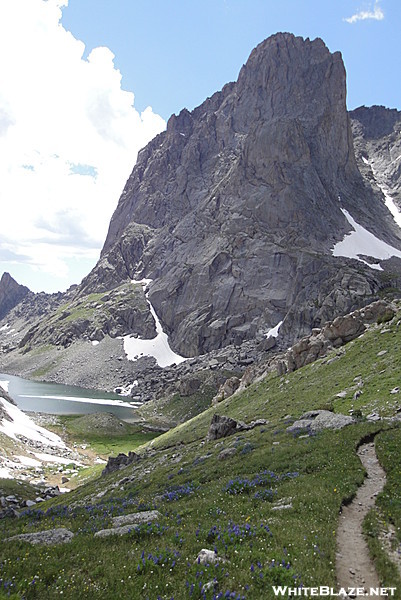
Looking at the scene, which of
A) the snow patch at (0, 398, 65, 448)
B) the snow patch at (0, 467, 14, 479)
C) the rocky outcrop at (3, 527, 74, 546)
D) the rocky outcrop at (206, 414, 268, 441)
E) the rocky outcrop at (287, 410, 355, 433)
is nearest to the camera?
the rocky outcrop at (3, 527, 74, 546)

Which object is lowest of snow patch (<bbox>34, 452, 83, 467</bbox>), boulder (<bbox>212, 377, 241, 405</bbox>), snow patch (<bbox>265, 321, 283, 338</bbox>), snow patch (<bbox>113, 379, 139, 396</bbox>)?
snow patch (<bbox>113, 379, 139, 396</bbox>)

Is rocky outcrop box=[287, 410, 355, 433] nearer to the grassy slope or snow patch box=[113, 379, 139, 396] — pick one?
the grassy slope

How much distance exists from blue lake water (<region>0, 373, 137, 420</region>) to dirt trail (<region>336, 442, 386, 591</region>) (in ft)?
393

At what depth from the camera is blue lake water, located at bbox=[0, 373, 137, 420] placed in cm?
13250

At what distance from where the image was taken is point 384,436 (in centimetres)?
2083

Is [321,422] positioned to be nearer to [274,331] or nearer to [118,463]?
[118,463]

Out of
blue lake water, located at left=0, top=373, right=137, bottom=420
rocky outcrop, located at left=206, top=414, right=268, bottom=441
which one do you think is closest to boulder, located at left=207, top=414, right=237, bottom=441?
rocky outcrop, located at left=206, top=414, right=268, bottom=441

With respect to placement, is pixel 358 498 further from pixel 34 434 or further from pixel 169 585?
pixel 34 434

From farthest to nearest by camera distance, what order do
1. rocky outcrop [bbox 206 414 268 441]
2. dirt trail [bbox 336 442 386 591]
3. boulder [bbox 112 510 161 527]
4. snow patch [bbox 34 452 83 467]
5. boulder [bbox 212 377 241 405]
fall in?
boulder [bbox 212 377 241 405]
snow patch [bbox 34 452 83 467]
rocky outcrop [bbox 206 414 268 441]
boulder [bbox 112 510 161 527]
dirt trail [bbox 336 442 386 591]

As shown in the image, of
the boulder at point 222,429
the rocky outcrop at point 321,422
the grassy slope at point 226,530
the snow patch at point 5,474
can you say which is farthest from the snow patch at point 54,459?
the rocky outcrop at point 321,422

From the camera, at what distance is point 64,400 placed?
152750 mm

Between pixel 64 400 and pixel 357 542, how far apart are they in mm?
158085

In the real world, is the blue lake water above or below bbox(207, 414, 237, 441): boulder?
below

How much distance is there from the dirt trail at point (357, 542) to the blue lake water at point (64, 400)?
120 metres
